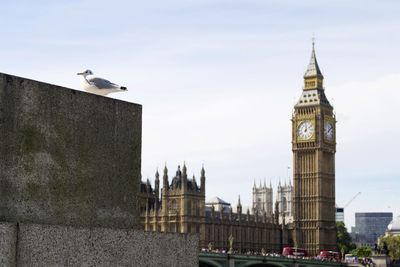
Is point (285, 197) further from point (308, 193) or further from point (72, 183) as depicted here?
point (72, 183)

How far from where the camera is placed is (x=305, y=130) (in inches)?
4306

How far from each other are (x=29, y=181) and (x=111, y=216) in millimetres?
836

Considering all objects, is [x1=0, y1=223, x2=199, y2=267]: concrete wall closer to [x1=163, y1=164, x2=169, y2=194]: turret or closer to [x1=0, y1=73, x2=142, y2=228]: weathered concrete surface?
[x1=0, y1=73, x2=142, y2=228]: weathered concrete surface

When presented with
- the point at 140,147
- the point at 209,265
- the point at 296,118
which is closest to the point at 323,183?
the point at 296,118

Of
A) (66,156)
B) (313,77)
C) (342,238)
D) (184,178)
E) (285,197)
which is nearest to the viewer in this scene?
(66,156)

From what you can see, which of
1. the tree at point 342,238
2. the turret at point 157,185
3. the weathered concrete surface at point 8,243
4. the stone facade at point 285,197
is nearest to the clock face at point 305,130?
the turret at point 157,185

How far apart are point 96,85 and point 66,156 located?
79 centimetres

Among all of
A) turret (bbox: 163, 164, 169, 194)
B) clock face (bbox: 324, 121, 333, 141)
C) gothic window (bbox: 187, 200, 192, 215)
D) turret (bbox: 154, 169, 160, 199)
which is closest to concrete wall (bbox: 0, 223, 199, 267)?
gothic window (bbox: 187, 200, 192, 215)

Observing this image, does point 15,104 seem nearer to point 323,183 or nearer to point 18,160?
point 18,160

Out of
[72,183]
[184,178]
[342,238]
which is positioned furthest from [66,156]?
[342,238]

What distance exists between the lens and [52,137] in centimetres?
678

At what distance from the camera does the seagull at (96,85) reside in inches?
292

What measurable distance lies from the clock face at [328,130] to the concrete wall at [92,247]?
104 metres

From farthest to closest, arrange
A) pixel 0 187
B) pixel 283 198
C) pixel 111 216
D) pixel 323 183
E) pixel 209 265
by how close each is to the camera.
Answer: pixel 283 198 → pixel 323 183 → pixel 209 265 → pixel 111 216 → pixel 0 187
